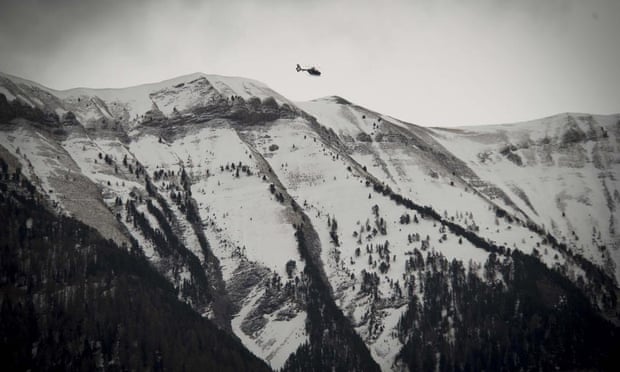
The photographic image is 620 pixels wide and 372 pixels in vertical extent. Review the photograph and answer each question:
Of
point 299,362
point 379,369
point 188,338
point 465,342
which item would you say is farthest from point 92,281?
point 465,342

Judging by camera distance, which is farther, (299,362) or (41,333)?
(299,362)

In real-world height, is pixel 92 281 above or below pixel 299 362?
above

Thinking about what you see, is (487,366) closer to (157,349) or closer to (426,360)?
(426,360)

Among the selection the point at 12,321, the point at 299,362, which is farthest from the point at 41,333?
the point at 299,362

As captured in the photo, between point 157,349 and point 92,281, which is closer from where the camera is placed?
point 157,349

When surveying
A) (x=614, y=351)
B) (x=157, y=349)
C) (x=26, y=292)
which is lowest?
(x=614, y=351)

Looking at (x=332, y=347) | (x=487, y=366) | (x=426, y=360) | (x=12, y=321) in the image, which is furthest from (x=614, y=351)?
(x=12, y=321)

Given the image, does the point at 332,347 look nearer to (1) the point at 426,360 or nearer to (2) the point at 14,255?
(1) the point at 426,360

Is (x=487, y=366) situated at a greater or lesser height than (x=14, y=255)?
lesser
